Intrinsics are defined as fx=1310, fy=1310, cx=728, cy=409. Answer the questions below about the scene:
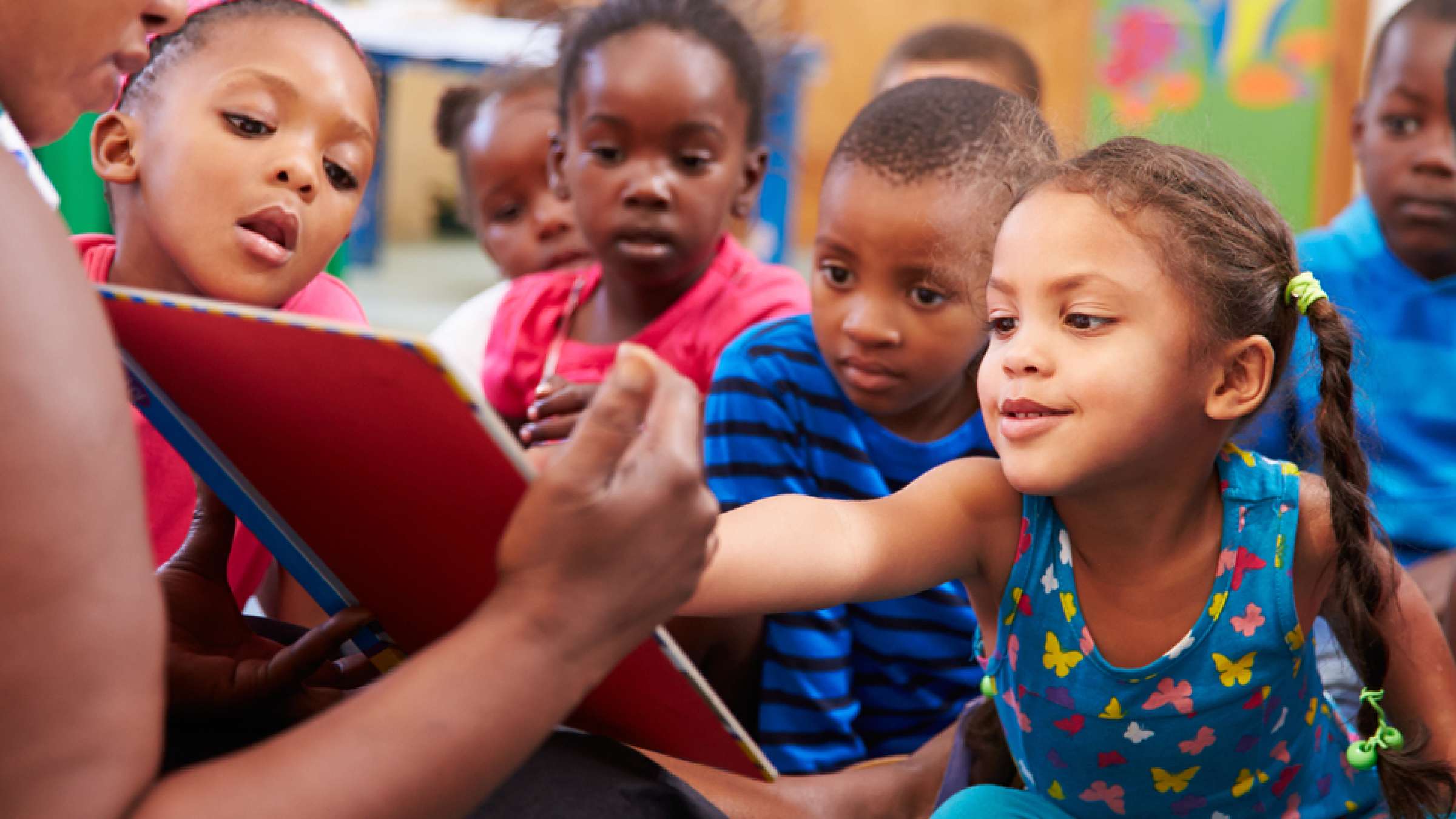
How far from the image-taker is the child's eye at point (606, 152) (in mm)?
1865

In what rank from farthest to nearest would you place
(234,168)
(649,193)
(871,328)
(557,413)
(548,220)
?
1. (548,220)
2. (649,193)
3. (557,413)
4. (871,328)
5. (234,168)

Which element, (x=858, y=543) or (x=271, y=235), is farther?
(x=271, y=235)

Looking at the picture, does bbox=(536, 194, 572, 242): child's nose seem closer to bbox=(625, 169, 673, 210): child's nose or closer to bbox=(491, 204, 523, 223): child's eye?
bbox=(491, 204, 523, 223): child's eye

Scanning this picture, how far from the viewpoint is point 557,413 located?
5.18 ft

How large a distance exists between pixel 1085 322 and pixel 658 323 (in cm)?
94

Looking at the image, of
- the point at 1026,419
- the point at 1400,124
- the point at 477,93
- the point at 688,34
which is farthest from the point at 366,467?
the point at 477,93

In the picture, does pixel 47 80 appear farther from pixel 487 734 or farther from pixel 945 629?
pixel 945 629

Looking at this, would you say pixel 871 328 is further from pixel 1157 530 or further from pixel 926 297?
pixel 1157 530

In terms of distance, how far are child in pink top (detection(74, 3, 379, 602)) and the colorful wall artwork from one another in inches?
158

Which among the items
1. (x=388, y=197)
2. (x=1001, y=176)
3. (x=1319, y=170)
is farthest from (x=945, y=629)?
(x=388, y=197)

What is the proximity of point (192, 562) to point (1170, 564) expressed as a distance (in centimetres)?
73

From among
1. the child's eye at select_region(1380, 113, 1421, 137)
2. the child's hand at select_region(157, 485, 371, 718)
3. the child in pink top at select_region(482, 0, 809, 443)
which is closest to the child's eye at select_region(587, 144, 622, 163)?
the child in pink top at select_region(482, 0, 809, 443)

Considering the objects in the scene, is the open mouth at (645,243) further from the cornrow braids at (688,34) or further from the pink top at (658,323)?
the cornrow braids at (688,34)

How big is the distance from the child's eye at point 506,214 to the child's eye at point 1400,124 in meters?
1.44
